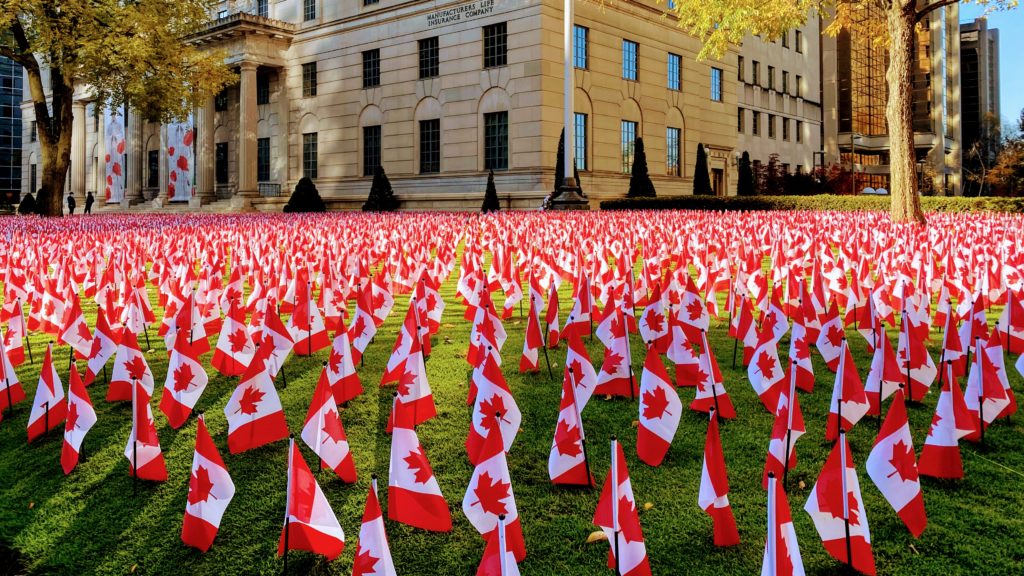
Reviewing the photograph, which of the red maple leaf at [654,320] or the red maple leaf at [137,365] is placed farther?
the red maple leaf at [654,320]

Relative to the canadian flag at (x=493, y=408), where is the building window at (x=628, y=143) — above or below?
above

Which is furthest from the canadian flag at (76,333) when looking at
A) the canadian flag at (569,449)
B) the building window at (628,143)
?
the building window at (628,143)

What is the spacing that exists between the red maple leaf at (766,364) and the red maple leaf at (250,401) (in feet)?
10.1

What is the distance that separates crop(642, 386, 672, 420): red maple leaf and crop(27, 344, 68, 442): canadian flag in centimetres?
340

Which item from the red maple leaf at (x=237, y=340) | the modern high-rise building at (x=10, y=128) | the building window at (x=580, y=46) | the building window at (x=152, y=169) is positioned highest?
the modern high-rise building at (x=10, y=128)

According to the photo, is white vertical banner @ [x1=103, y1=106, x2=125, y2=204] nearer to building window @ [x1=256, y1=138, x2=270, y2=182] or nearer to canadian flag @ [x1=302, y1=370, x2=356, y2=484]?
building window @ [x1=256, y1=138, x2=270, y2=182]

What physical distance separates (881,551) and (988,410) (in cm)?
181

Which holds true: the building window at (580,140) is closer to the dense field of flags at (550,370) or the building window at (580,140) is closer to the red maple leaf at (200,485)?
the dense field of flags at (550,370)

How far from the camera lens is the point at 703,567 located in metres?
3.12

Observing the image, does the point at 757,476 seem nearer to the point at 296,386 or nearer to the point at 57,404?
the point at 296,386

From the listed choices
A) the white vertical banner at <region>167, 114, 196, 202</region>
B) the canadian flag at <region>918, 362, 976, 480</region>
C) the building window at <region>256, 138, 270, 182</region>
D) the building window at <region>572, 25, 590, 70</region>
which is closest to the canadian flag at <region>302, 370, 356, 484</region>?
the canadian flag at <region>918, 362, 976, 480</region>

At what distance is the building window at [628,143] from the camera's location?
41688mm

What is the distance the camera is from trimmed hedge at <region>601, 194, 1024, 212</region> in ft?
87.3

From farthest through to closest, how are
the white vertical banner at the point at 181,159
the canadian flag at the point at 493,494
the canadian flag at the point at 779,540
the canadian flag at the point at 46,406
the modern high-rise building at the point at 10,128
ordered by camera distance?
the modern high-rise building at the point at 10,128
the white vertical banner at the point at 181,159
the canadian flag at the point at 46,406
the canadian flag at the point at 493,494
the canadian flag at the point at 779,540
